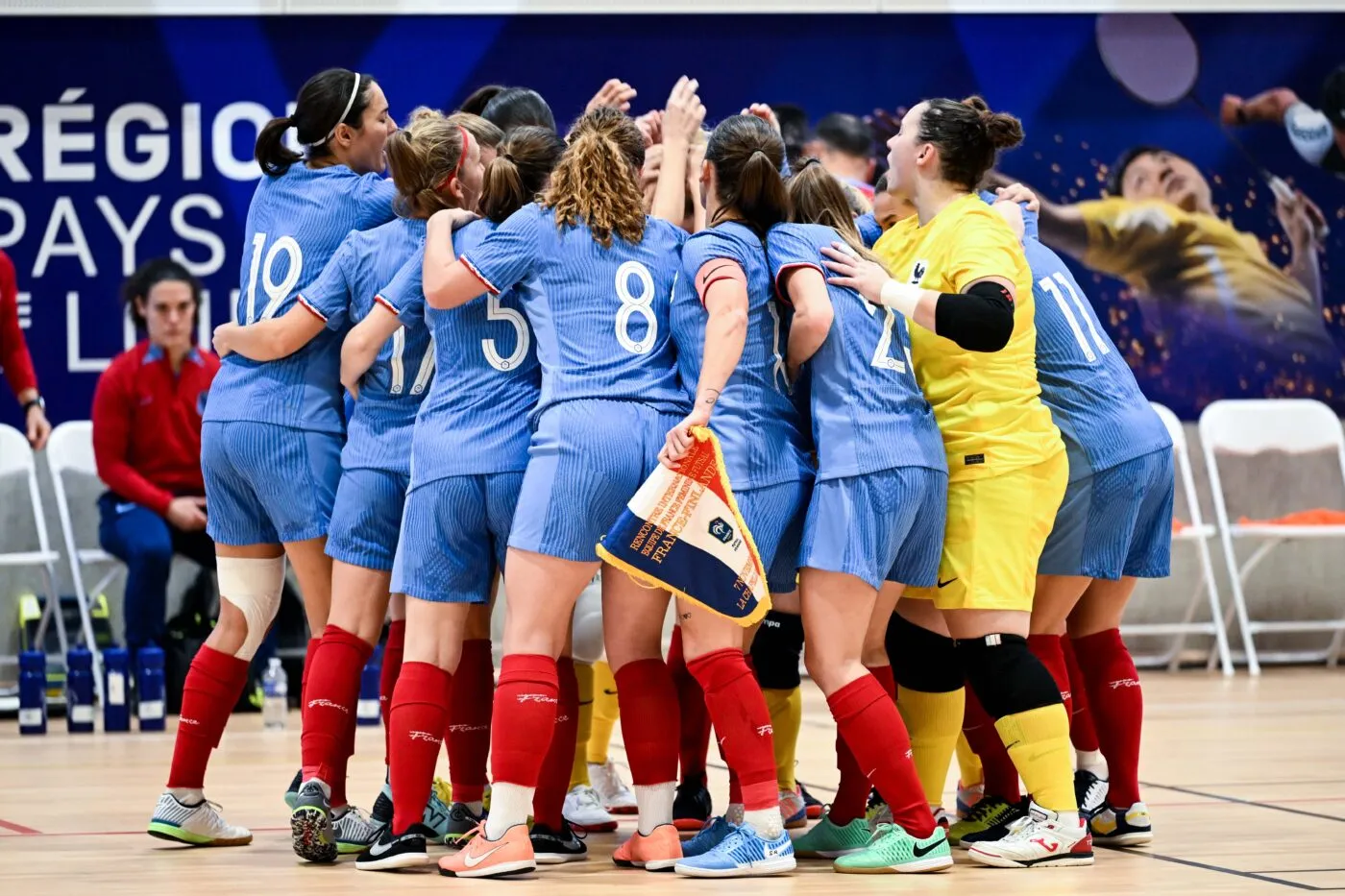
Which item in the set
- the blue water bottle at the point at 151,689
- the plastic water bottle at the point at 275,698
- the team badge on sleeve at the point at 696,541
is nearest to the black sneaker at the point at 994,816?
the team badge on sleeve at the point at 696,541

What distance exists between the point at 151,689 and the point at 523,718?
4513 mm

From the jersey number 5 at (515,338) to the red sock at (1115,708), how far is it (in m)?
1.81

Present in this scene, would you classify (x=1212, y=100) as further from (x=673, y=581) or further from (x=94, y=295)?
(x=673, y=581)

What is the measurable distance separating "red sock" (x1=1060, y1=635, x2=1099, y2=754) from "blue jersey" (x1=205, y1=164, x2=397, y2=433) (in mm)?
2224

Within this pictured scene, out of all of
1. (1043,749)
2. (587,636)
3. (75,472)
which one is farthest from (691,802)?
(75,472)

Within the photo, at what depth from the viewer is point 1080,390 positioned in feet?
16.5

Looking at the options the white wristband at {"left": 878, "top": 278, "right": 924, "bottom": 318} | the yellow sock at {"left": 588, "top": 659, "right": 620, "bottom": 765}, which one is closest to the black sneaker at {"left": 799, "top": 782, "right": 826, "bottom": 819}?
the yellow sock at {"left": 588, "top": 659, "right": 620, "bottom": 765}

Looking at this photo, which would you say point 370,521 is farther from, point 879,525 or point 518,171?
point 879,525

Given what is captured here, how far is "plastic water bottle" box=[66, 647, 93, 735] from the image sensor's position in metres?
8.36

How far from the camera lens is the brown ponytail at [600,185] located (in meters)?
4.59

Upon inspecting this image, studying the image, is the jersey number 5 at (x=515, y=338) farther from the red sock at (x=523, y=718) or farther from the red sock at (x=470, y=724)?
the red sock at (x=470, y=724)

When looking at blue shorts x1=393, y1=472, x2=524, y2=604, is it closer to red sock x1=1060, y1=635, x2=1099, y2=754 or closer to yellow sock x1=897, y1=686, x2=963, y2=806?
yellow sock x1=897, y1=686, x2=963, y2=806

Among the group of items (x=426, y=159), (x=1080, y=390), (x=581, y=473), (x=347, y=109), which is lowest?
(x=581, y=473)

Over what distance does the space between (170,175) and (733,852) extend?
21.3 feet
